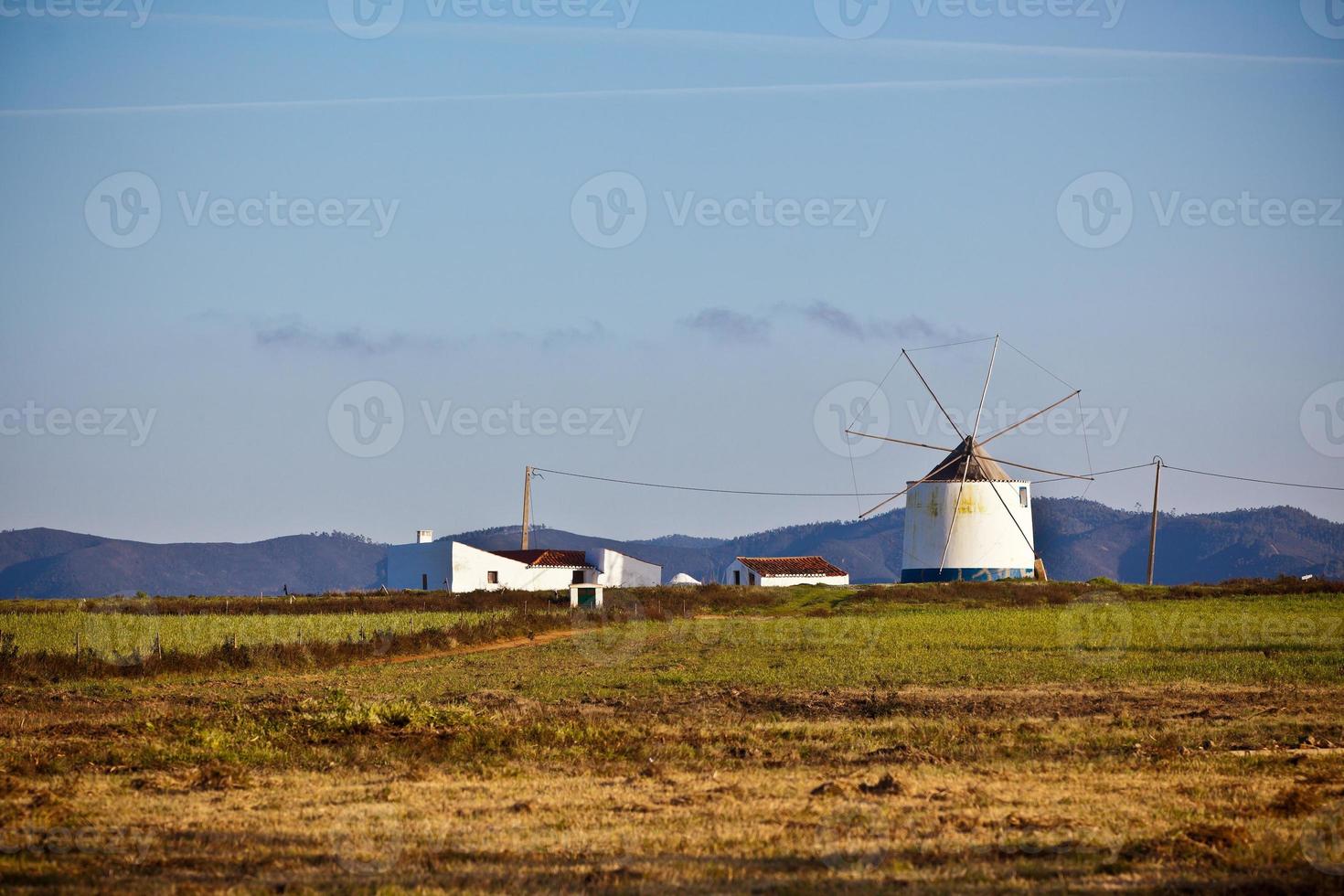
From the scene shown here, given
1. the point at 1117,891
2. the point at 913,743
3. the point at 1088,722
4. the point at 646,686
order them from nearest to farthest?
the point at 1117,891, the point at 913,743, the point at 1088,722, the point at 646,686

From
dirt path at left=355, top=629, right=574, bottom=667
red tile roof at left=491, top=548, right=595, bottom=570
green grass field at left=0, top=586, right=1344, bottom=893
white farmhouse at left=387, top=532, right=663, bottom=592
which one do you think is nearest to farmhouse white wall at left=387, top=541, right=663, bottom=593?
white farmhouse at left=387, top=532, right=663, bottom=592

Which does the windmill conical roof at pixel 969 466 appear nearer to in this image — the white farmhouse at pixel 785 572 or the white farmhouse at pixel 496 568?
the white farmhouse at pixel 785 572

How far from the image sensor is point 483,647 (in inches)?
1640

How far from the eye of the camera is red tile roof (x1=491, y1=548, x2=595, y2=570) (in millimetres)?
87688

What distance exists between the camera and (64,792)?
14.7 meters

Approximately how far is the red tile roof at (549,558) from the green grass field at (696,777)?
183ft

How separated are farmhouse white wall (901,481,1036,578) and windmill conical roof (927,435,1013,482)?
81 centimetres

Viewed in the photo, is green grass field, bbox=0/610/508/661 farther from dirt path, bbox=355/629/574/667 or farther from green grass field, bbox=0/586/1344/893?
green grass field, bbox=0/586/1344/893

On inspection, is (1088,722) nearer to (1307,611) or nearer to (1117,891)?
(1117,891)

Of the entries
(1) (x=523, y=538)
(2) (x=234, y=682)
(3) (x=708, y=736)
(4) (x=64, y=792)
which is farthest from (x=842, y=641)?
(1) (x=523, y=538)

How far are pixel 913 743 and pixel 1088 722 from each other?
11.5ft

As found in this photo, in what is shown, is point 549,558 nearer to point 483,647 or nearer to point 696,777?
point 483,647

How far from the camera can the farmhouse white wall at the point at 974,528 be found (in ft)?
256

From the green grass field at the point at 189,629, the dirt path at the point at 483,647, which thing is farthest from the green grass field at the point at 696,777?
the green grass field at the point at 189,629
